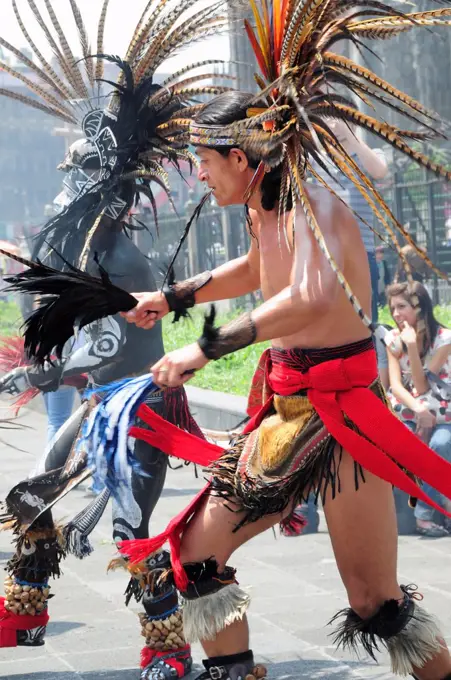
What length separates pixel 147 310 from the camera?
377 cm

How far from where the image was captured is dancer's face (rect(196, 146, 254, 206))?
354 centimetres

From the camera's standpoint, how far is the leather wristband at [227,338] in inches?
126

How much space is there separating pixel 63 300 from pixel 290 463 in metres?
0.80

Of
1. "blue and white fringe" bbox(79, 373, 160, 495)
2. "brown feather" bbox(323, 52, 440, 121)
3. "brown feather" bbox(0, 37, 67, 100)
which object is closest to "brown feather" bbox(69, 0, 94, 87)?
"brown feather" bbox(0, 37, 67, 100)

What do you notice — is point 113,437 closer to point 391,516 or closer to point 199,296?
point 199,296

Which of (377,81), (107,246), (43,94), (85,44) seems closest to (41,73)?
(43,94)

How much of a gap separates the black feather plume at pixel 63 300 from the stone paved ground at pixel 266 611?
58.2 inches

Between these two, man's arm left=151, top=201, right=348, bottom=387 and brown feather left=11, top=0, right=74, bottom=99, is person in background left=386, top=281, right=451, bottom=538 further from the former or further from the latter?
man's arm left=151, top=201, right=348, bottom=387

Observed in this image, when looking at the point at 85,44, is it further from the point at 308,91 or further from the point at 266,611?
the point at 266,611

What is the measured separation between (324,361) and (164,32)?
174cm

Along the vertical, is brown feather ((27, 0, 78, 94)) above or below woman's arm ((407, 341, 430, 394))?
above

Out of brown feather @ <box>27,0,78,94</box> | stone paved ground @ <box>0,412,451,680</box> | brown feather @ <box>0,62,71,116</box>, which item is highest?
brown feather @ <box>27,0,78,94</box>

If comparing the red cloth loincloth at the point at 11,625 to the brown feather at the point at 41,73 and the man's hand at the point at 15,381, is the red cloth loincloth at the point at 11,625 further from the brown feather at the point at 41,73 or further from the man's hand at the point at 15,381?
the brown feather at the point at 41,73

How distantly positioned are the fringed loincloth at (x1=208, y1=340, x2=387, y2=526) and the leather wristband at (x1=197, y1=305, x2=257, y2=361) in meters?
0.30
